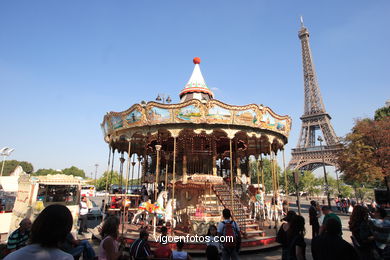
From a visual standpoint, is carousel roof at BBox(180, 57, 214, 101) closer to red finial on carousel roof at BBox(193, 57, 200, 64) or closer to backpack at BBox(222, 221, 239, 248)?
red finial on carousel roof at BBox(193, 57, 200, 64)

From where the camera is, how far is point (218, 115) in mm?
10664

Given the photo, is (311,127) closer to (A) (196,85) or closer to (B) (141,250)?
(A) (196,85)

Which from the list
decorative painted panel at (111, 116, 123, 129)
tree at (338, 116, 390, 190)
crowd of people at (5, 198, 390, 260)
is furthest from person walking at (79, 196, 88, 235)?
tree at (338, 116, 390, 190)

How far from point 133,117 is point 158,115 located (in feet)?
4.71

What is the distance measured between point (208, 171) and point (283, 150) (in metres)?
5.21

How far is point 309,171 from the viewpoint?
5641 centimetres

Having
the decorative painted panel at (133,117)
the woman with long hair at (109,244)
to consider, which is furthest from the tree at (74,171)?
the woman with long hair at (109,244)

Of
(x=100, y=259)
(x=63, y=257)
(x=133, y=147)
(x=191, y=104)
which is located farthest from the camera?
(x=133, y=147)

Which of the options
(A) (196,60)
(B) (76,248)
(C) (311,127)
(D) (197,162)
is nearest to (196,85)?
(A) (196,60)

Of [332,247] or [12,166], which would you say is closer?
[332,247]

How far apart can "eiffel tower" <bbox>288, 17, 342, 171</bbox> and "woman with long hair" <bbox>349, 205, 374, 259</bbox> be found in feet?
155

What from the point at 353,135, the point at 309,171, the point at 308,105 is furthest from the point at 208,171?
the point at 308,105

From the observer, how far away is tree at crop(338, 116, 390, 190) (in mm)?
21062

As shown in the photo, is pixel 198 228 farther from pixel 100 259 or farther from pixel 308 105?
pixel 308 105
